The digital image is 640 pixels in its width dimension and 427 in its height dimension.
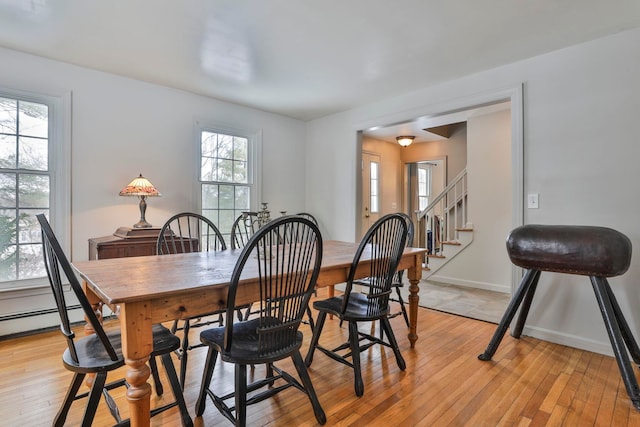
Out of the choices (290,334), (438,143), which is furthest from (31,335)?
(438,143)

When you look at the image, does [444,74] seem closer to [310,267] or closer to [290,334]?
[310,267]

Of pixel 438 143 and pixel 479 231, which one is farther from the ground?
pixel 438 143

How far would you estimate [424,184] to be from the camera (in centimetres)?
734

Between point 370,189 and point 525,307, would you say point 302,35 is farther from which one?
point 370,189

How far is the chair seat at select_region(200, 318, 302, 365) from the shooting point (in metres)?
1.48

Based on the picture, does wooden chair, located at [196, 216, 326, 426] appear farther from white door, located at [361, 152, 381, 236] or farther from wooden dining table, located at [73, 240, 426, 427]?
white door, located at [361, 152, 381, 236]

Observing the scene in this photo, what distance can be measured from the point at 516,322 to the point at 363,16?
2707 mm

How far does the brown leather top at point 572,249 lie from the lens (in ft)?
6.66

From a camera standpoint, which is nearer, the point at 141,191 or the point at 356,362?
the point at 356,362

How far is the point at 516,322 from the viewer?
288cm

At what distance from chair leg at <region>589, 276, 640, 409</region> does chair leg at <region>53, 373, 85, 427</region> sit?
280 centimetres

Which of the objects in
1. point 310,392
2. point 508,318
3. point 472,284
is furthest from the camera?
point 472,284

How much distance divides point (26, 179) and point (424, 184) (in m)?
6.53

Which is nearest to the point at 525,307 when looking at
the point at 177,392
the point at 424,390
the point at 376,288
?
the point at 424,390
